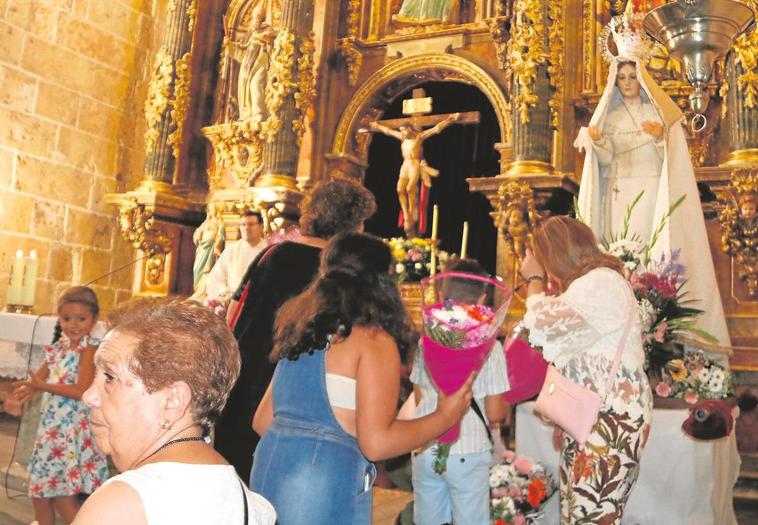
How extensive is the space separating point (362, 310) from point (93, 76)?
8.99m

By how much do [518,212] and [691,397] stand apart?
10.7 feet

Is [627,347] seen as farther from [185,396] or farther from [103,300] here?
[103,300]

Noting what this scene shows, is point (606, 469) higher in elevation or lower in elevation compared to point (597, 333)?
lower

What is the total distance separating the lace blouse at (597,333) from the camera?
107 inches

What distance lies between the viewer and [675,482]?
3.89 m

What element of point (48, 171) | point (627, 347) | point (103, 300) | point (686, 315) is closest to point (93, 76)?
point (48, 171)

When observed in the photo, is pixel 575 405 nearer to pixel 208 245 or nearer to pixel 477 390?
pixel 477 390

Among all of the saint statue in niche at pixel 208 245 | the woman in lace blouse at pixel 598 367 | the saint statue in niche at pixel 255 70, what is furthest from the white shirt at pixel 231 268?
the woman in lace blouse at pixel 598 367

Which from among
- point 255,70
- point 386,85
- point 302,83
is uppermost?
point 255,70

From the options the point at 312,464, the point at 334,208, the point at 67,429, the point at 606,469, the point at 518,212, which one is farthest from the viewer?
the point at 518,212

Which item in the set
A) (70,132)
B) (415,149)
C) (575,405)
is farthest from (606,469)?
(70,132)

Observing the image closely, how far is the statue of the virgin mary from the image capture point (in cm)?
502

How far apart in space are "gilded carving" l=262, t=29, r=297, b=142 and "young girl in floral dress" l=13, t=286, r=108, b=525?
491cm

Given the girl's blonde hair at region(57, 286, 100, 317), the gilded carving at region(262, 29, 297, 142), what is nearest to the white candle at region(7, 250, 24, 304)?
the gilded carving at region(262, 29, 297, 142)
